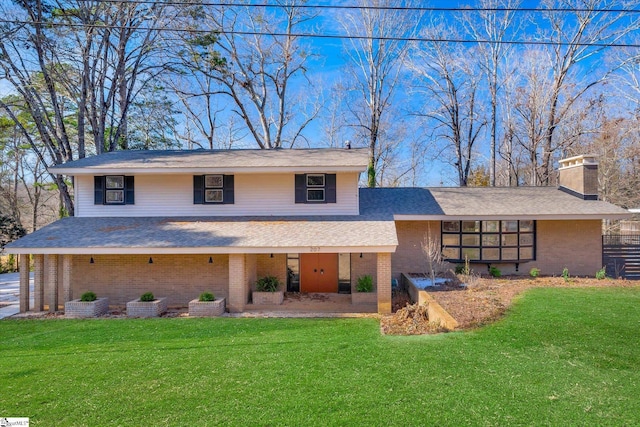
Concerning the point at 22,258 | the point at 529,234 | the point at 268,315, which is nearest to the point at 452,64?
the point at 529,234

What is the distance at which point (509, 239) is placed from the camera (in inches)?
549

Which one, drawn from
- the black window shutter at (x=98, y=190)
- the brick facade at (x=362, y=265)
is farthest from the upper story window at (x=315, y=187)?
the black window shutter at (x=98, y=190)

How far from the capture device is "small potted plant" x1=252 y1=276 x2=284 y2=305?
1143cm

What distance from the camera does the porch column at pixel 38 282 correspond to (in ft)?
36.9

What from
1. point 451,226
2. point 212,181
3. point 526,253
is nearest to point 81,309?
point 212,181

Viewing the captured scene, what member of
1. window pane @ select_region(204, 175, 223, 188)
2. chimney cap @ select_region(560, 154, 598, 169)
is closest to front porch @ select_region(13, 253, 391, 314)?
window pane @ select_region(204, 175, 223, 188)

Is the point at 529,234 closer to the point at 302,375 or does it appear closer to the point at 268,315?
the point at 268,315

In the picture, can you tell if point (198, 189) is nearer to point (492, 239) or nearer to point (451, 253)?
point (451, 253)

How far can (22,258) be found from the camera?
11.0 m

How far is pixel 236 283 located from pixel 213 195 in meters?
4.10

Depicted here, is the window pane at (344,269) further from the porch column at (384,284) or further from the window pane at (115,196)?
the window pane at (115,196)

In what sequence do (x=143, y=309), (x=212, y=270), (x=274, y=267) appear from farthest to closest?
1. (x=274, y=267)
2. (x=212, y=270)
3. (x=143, y=309)

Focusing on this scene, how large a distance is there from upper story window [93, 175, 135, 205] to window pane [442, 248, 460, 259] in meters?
12.9

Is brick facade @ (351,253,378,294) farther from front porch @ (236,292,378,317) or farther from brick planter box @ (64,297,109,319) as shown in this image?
brick planter box @ (64,297,109,319)
